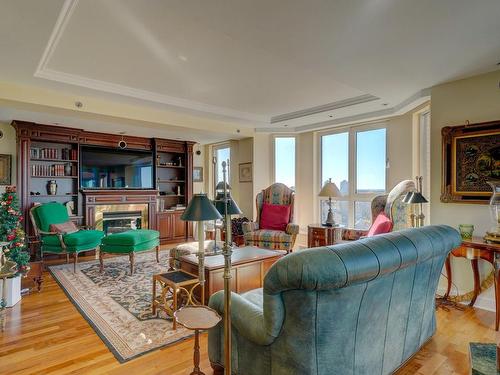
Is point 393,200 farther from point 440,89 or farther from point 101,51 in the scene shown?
Result: point 101,51

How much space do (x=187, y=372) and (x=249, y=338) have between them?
27.3 inches

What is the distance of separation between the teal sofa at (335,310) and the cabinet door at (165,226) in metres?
4.66

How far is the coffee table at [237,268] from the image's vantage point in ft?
9.16

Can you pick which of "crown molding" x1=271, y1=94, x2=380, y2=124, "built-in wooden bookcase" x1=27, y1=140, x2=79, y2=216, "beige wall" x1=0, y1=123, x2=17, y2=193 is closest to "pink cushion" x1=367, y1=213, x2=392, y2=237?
"crown molding" x1=271, y1=94, x2=380, y2=124

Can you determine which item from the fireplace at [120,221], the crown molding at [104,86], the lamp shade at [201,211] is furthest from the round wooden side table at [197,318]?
the fireplace at [120,221]

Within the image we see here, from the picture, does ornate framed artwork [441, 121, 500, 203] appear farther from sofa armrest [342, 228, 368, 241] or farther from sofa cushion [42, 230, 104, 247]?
sofa cushion [42, 230, 104, 247]

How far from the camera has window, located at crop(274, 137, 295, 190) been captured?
6.11 metres

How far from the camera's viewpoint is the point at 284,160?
20.2 ft

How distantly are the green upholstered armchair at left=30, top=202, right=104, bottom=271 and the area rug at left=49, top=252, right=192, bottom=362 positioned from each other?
351 mm

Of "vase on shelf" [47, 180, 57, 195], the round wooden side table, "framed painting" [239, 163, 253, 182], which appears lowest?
the round wooden side table

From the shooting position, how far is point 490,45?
2.39 metres

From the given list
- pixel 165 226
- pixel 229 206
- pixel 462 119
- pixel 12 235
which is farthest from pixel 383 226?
pixel 165 226

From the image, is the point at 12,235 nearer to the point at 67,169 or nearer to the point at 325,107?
the point at 67,169

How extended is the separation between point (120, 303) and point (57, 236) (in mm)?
1787
